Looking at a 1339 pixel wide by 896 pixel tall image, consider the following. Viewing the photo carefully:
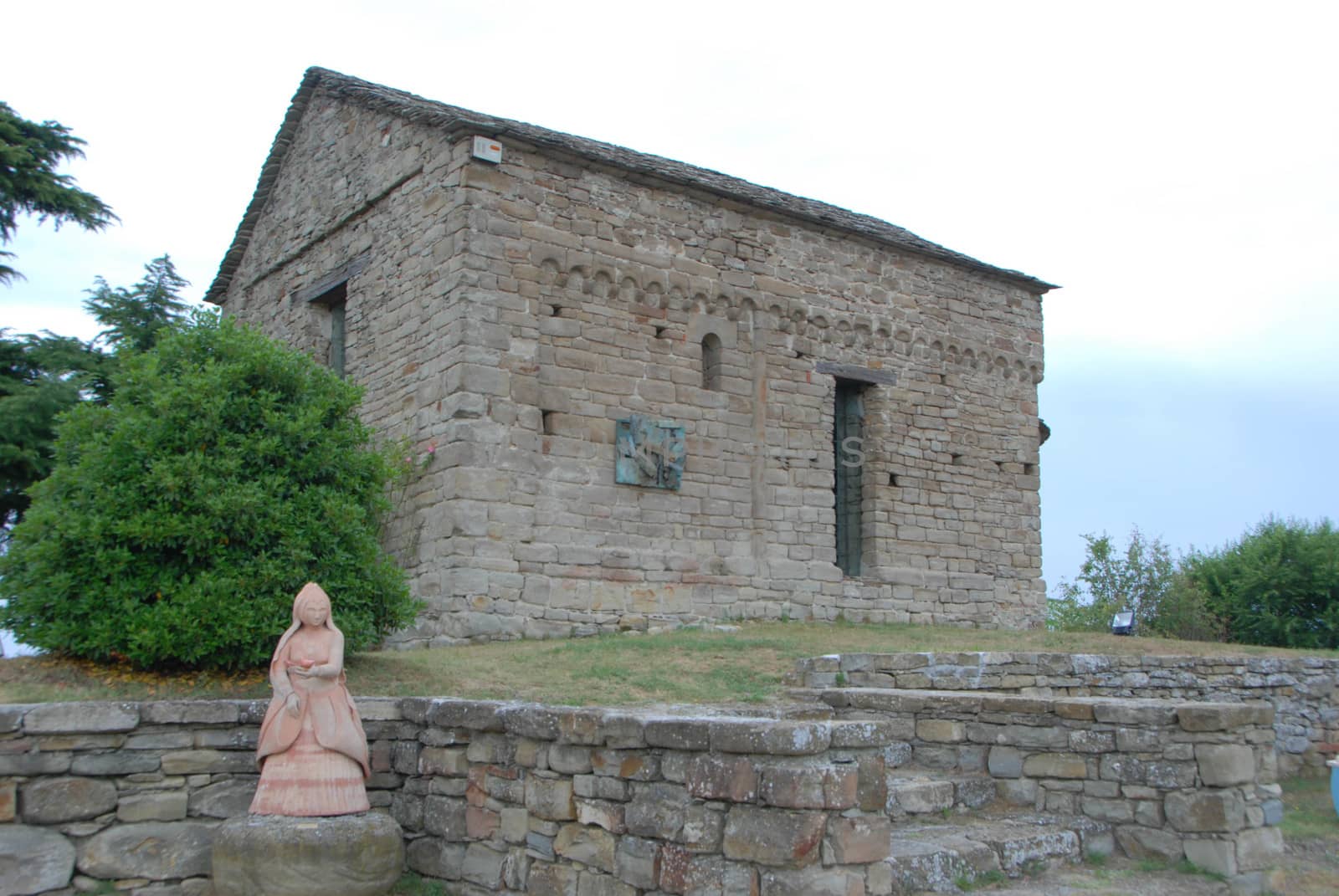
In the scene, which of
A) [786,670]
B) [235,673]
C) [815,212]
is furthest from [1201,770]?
[815,212]

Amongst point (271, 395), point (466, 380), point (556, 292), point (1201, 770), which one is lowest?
point (1201, 770)

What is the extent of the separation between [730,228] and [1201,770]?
967 centimetres

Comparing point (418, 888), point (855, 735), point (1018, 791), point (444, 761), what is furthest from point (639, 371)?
point (855, 735)

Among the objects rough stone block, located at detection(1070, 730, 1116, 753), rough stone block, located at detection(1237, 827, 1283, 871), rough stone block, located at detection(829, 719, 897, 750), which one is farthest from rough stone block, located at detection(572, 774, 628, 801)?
rough stone block, located at detection(1237, 827, 1283, 871)

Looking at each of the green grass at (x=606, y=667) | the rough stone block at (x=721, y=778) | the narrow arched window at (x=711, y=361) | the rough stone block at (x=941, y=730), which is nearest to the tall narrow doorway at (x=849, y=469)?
the green grass at (x=606, y=667)

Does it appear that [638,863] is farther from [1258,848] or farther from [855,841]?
[1258,848]

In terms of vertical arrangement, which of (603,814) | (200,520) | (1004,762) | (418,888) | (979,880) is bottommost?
(418,888)

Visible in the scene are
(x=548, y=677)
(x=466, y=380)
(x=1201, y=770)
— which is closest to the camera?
(x=1201, y=770)

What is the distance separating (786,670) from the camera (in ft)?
35.0

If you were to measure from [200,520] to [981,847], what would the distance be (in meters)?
5.24

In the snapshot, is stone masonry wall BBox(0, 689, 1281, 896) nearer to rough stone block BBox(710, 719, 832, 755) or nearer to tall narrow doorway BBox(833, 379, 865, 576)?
rough stone block BBox(710, 719, 832, 755)

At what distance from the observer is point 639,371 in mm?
13734

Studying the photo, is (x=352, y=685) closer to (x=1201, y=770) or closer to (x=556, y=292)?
(x=1201, y=770)

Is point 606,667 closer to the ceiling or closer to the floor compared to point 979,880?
closer to the ceiling
